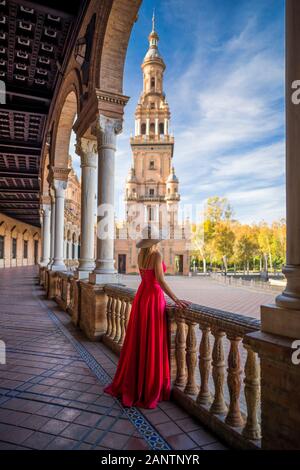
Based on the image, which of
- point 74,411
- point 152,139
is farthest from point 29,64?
point 152,139

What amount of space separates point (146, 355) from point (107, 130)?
3997 millimetres

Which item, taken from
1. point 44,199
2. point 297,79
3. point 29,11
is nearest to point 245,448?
point 297,79

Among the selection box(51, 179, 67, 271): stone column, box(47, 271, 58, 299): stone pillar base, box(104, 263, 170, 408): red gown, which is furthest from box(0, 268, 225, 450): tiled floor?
box(51, 179, 67, 271): stone column

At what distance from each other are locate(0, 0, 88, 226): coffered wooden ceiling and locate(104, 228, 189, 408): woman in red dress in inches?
231

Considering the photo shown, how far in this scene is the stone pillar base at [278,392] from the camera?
1.80 meters

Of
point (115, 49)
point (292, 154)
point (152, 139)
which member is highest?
point (152, 139)

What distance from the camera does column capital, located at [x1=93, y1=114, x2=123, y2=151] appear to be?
535cm

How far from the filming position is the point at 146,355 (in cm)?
296

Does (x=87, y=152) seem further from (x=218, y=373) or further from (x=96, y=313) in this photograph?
(x=218, y=373)

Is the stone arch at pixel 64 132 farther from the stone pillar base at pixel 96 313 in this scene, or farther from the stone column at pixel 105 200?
the stone pillar base at pixel 96 313

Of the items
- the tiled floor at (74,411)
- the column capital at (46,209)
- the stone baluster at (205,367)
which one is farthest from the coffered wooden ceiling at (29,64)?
the stone baluster at (205,367)

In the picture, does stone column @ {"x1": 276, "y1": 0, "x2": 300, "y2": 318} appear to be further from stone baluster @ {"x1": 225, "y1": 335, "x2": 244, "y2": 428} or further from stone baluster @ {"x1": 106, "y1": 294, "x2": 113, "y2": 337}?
stone baluster @ {"x1": 106, "y1": 294, "x2": 113, "y2": 337}

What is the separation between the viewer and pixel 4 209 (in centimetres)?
2628
